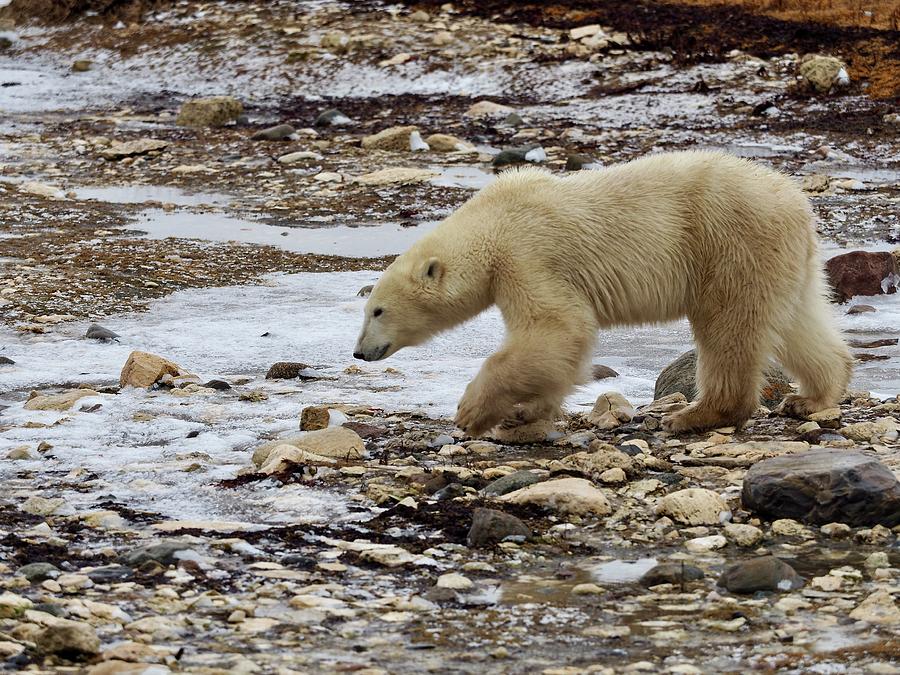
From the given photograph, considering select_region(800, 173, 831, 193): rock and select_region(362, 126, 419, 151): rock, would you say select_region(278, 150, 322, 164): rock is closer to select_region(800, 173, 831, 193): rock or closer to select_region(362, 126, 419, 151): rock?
select_region(362, 126, 419, 151): rock

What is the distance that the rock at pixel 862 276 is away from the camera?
27.1 ft

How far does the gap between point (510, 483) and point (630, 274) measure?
1.29 meters

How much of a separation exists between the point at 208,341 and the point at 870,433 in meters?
3.94

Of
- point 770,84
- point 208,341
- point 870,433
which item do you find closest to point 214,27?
point 770,84

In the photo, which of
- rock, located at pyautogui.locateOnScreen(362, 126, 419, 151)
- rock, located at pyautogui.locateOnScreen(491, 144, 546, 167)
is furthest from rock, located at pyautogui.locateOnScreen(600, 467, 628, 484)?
rock, located at pyautogui.locateOnScreen(362, 126, 419, 151)

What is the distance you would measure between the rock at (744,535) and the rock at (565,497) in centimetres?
44

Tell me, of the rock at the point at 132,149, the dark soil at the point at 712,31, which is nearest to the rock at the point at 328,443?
the rock at the point at 132,149

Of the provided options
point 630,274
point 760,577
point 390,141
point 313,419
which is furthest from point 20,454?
point 390,141

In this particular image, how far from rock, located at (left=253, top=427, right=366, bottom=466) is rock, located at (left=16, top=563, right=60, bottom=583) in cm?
147

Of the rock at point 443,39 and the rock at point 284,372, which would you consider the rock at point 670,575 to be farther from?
the rock at point 443,39

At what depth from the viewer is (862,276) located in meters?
8.24

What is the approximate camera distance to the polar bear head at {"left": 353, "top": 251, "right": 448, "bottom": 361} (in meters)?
5.47

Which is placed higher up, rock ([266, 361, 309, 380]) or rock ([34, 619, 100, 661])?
rock ([34, 619, 100, 661])

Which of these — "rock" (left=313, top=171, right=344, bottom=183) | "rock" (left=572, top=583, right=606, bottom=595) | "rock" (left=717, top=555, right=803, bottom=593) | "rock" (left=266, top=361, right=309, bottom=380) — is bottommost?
"rock" (left=266, top=361, right=309, bottom=380)
